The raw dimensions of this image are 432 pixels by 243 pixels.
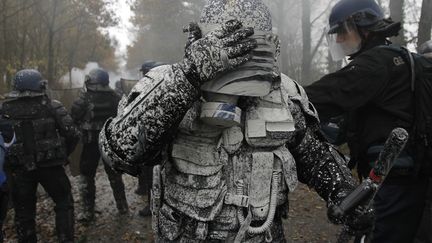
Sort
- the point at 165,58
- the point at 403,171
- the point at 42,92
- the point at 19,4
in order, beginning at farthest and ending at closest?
1. the point at 165,58
2. the point at 19,4
3. the point at 42,92
4. the point at 403,171

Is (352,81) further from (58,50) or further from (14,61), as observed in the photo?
(58,50)

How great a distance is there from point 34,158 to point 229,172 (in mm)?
3627

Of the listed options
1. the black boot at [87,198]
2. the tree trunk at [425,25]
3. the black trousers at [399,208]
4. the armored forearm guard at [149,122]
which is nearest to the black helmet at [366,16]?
the black trousers at [399,208]

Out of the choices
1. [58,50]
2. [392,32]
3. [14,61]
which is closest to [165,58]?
[58,50]

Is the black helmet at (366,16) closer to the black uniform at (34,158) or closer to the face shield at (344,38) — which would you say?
the face shield at (344,38)

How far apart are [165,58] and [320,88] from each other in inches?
1103

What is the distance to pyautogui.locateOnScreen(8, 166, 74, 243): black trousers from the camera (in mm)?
4621

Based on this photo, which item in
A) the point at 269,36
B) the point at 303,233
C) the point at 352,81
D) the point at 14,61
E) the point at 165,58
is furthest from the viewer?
the point at 165,58

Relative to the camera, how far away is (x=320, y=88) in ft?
8.09

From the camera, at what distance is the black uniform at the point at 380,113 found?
2.44m

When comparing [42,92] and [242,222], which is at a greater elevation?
[42,92]

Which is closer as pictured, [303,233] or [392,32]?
[392,32]

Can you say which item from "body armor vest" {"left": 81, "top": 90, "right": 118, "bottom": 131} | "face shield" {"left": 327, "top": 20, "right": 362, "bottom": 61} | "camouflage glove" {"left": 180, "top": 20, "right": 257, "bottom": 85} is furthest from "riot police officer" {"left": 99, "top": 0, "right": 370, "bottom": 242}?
"body armor vest" {"left": 81, "top": 90, "right": 118, "bottom": 131}

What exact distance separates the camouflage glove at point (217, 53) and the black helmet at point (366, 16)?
5.34 feet
